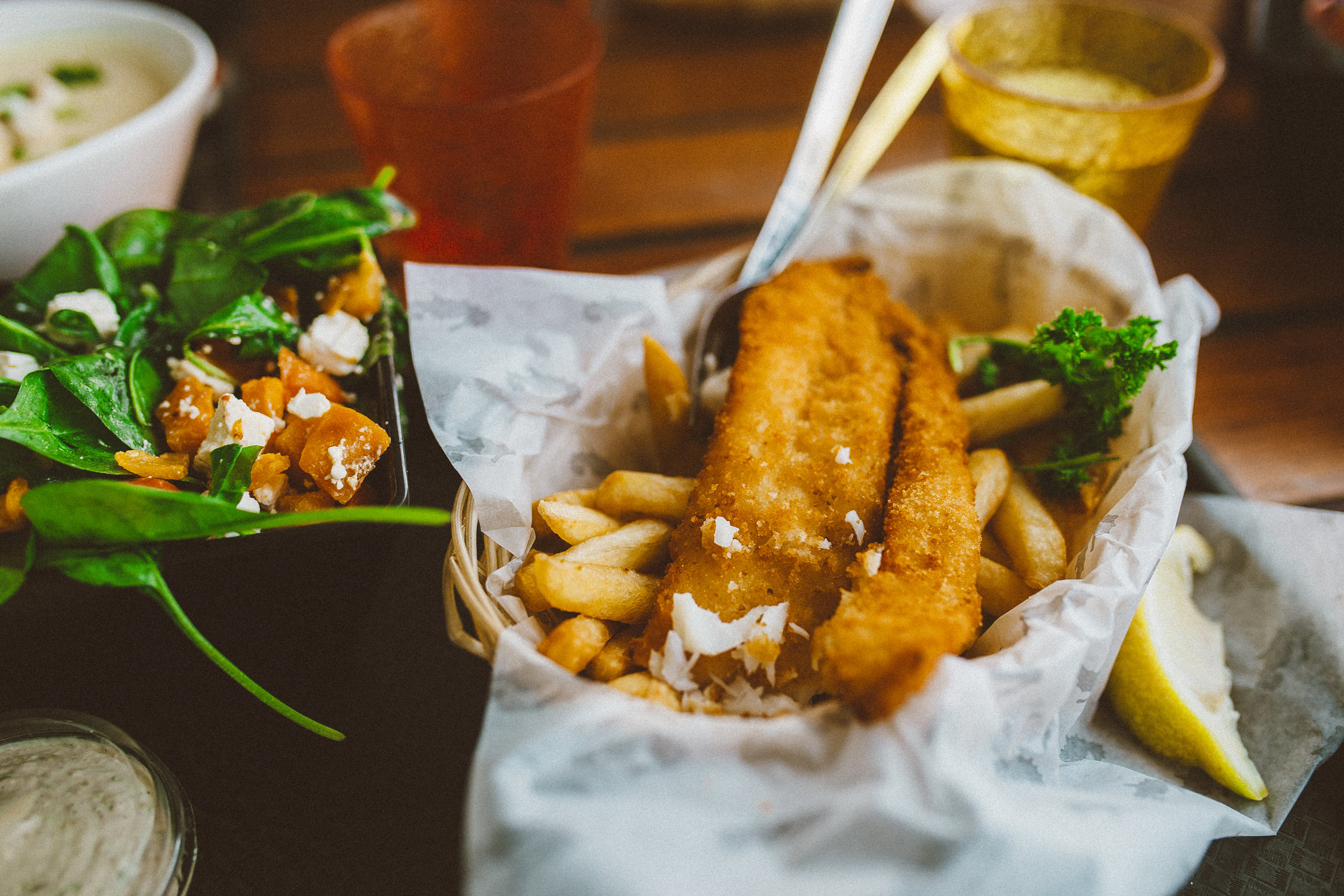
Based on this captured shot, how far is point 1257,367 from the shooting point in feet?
5.11

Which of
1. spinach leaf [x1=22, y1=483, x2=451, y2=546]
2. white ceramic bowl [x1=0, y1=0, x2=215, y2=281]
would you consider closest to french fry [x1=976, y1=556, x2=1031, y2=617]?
spinach leaf [x1=22, y1=483, x2=451, y2=546]

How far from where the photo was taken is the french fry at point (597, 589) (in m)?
0.94

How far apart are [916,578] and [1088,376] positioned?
0.44m

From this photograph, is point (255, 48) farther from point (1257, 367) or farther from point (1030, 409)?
point (1257, 367)

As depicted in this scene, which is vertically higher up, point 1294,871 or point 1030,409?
point 1030,409

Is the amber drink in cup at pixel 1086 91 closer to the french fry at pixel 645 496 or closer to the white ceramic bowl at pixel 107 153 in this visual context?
the french fry at pixel 645 496

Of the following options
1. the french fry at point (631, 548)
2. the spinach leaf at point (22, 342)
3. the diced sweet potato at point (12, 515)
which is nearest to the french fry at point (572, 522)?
the french fry at point (631, 548)

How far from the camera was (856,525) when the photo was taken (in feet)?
3.36

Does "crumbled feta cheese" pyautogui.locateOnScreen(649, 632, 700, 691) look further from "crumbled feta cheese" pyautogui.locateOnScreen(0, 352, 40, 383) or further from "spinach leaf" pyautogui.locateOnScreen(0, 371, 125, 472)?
"crumbled feta cheese" pyautogui.locateOnScreen(0, 352, 40, 383)

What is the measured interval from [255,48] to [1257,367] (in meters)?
2.74

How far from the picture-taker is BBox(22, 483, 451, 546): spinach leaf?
85 centimetres

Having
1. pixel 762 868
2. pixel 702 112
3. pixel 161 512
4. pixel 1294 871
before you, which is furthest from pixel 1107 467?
pixel 702 112

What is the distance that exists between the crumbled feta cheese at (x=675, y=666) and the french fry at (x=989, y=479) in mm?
414

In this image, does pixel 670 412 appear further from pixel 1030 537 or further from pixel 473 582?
pixel 1030 537
